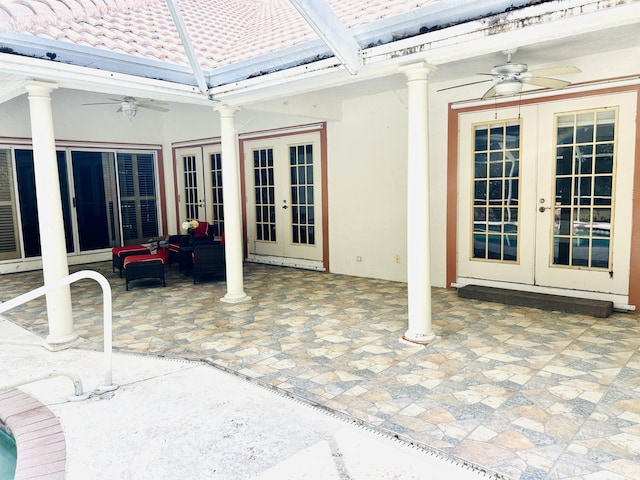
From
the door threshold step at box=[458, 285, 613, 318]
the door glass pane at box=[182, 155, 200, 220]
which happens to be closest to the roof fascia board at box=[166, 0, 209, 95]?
the door threshold step at box=[458, 285, 613, 318]

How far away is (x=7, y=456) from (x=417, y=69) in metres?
3.99

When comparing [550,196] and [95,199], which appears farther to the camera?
[95,199]

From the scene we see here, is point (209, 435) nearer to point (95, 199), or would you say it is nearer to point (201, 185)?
point (201, 185)

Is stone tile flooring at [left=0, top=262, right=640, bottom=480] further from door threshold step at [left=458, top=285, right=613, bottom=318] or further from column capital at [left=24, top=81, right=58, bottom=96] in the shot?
column capital at [left=24, top=81, right=58, bottom=96]

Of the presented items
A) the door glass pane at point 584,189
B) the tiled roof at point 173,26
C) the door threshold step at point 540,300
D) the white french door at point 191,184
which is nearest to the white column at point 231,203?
the tiled roof at point 173,26

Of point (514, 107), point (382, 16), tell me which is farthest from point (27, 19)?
point (514, 107)

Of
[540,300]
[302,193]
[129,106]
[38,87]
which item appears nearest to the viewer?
[38,87]

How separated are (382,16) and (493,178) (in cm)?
286

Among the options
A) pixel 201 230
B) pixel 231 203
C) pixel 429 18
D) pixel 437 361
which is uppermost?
pixel 429 18

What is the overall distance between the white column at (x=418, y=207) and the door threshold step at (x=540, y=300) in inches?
63.9

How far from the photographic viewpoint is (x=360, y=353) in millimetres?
4086

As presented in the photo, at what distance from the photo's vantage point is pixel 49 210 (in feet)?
14.2

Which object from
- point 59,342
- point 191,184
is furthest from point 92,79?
point 191,184

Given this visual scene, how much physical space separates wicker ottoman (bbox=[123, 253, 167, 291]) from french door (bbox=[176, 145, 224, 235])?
94.5 inches
